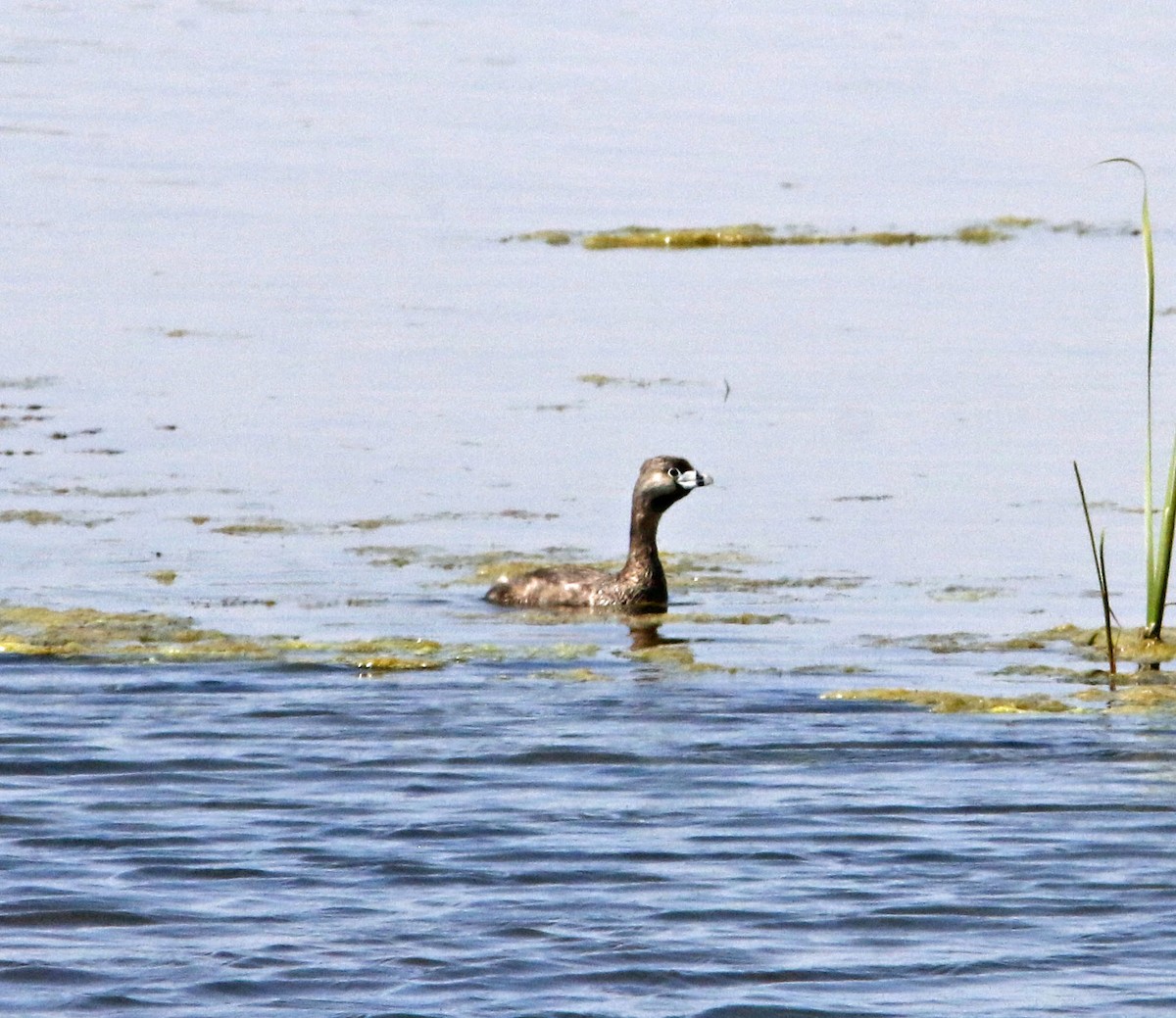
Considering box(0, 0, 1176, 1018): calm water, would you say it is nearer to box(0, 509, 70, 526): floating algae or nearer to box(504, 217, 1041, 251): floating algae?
box(0, 509, 70, 526): floating algae

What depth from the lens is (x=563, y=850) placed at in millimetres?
9883

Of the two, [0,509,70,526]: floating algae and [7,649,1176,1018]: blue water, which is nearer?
[7,649,1176,1018]: blue water

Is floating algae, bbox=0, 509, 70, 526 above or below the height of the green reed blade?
above

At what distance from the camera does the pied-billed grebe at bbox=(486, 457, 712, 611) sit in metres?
15.1

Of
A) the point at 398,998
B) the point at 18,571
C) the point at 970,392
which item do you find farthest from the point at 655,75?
the point at 398,998

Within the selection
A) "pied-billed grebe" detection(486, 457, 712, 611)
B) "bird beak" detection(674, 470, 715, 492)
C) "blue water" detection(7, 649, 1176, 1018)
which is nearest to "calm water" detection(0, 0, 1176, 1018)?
"blue water" detection(7, 649, 1176, 1018)

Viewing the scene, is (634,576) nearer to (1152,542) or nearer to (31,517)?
(31,517)

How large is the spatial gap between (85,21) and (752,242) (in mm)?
24320

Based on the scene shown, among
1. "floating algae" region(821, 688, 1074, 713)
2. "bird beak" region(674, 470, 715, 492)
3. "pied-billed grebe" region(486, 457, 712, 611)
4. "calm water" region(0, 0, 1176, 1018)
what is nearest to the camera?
"calm water" region(0, 0, 1176, 1018)

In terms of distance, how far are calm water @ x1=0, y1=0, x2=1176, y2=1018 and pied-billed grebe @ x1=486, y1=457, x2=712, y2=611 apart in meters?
0.32

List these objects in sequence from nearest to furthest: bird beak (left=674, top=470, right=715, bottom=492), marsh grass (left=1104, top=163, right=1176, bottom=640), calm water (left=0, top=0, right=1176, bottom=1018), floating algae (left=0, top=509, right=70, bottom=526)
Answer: calm water (left=0, top=0, right=1176, bottom=1018) → marsh grass (left=1104, top=163, right=1176, bottom=640) → bird beak (left=674, top=470, right=715, bottom=492) → floating algae (left=0, top=509, right=70, bottom=526)

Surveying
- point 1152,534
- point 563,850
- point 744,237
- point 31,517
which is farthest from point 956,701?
point 744,237

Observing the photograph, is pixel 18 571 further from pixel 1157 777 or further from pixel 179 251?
pixel 179 251

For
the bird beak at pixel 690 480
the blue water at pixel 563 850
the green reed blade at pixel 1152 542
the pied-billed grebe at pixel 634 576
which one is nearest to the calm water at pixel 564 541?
the blue water at pixel 563 850
